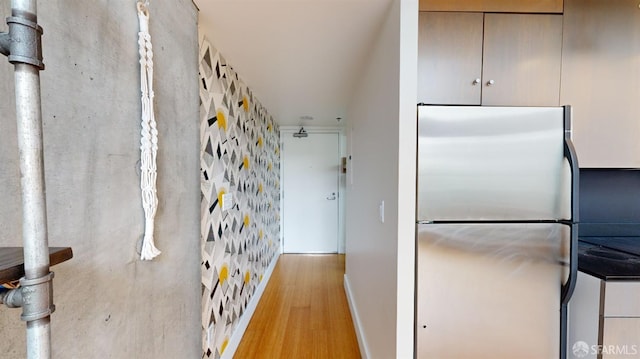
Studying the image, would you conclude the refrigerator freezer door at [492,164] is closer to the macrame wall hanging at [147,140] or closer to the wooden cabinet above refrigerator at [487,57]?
the wooden cabinet above refrigerator at [487,57]

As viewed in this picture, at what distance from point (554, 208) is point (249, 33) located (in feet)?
6.11

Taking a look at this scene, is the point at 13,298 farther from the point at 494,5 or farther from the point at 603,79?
the point at 603,79

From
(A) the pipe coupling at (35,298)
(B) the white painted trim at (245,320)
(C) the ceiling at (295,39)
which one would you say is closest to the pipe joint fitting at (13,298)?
(A) the pipe coupling at (35,298)

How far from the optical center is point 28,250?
360mm

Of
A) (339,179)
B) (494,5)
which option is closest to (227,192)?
(494,5)

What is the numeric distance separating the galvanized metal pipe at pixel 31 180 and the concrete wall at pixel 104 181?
0.81 ft

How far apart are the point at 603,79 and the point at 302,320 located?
109 inches

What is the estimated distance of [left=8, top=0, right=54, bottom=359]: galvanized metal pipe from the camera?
0.36 metres

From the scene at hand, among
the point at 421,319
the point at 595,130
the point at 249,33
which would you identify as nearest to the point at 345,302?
the point at 421,319

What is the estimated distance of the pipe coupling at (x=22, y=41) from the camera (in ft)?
1.18

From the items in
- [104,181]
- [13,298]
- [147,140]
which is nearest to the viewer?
[13,298]

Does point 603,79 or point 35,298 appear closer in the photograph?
point 35,298

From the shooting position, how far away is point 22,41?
36 centimetres

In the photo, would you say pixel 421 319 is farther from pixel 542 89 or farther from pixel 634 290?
pixel 542 89
